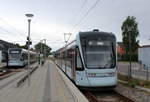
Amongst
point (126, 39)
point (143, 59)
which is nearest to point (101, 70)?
point (143, 59)

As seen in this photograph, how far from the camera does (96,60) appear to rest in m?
13.4

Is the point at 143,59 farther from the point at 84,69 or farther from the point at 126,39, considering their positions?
the point at 126,39

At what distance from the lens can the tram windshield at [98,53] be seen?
44.0 ft

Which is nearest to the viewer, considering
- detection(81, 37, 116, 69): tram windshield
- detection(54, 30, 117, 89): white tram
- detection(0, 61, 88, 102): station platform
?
detection(0, 61, 88, 102): station platform

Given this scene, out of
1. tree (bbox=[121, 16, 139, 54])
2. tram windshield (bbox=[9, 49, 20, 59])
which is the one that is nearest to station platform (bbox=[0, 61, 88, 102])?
tram windshield (bbox=[9, 49, 20, 59])

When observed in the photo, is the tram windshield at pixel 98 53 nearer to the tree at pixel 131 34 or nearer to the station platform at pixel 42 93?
the station platform at pixel 42 93

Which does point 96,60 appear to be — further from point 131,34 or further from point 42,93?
point 131,34

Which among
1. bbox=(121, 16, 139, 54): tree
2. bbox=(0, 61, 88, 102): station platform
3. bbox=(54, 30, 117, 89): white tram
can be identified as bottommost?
bbox=(0, 61, 88, 102): station platform

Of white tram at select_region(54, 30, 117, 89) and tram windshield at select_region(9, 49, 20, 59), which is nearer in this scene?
white tram at select_region(54, 30, 117, 89)

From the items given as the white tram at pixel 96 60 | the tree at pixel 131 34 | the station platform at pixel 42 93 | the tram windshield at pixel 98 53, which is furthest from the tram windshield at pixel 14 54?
the tree at pixel 131 34

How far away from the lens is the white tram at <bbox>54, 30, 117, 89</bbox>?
1309 centimetres

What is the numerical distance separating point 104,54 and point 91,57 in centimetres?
74

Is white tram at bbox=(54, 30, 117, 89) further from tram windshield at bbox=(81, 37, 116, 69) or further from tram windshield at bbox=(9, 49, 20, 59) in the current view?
tram windshield at bbox=(9, 49, 20, 59)

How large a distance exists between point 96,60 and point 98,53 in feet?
1.34
